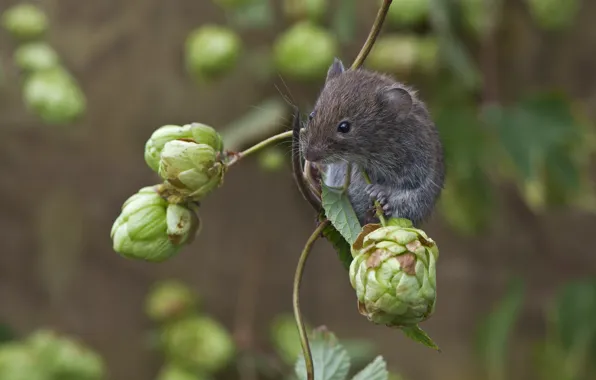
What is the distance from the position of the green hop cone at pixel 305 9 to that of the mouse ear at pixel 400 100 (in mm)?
795

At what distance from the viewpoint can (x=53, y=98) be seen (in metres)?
1.24

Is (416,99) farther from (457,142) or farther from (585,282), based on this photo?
(585,282)

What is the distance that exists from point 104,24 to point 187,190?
1.10m

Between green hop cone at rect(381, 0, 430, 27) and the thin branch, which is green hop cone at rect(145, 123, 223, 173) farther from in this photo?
green hop cone at rect(381, 0, 430, 27)

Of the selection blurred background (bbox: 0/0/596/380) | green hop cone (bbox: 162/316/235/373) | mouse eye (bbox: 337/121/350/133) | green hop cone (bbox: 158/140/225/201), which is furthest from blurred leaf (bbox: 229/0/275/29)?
green hop cone (bbox: 158/140/225/201)

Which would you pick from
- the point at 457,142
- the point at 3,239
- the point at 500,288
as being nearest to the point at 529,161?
the point at 457,142

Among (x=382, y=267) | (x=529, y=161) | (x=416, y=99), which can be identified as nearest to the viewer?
(x=382, y=267)

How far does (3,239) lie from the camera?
1645 millimetres

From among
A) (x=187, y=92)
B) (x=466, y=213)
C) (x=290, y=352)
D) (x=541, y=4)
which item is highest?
(x=187, y=92)

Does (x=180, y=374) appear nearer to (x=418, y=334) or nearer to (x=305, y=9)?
(x=305, y=9)

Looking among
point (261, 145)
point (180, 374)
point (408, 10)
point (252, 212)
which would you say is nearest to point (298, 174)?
point (261, 145)

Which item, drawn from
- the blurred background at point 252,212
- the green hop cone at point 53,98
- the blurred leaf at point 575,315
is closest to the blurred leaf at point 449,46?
the blurred background at point 252,212

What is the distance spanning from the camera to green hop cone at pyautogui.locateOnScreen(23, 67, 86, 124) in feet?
4.08

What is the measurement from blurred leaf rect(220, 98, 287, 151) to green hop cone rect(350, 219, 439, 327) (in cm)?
78
